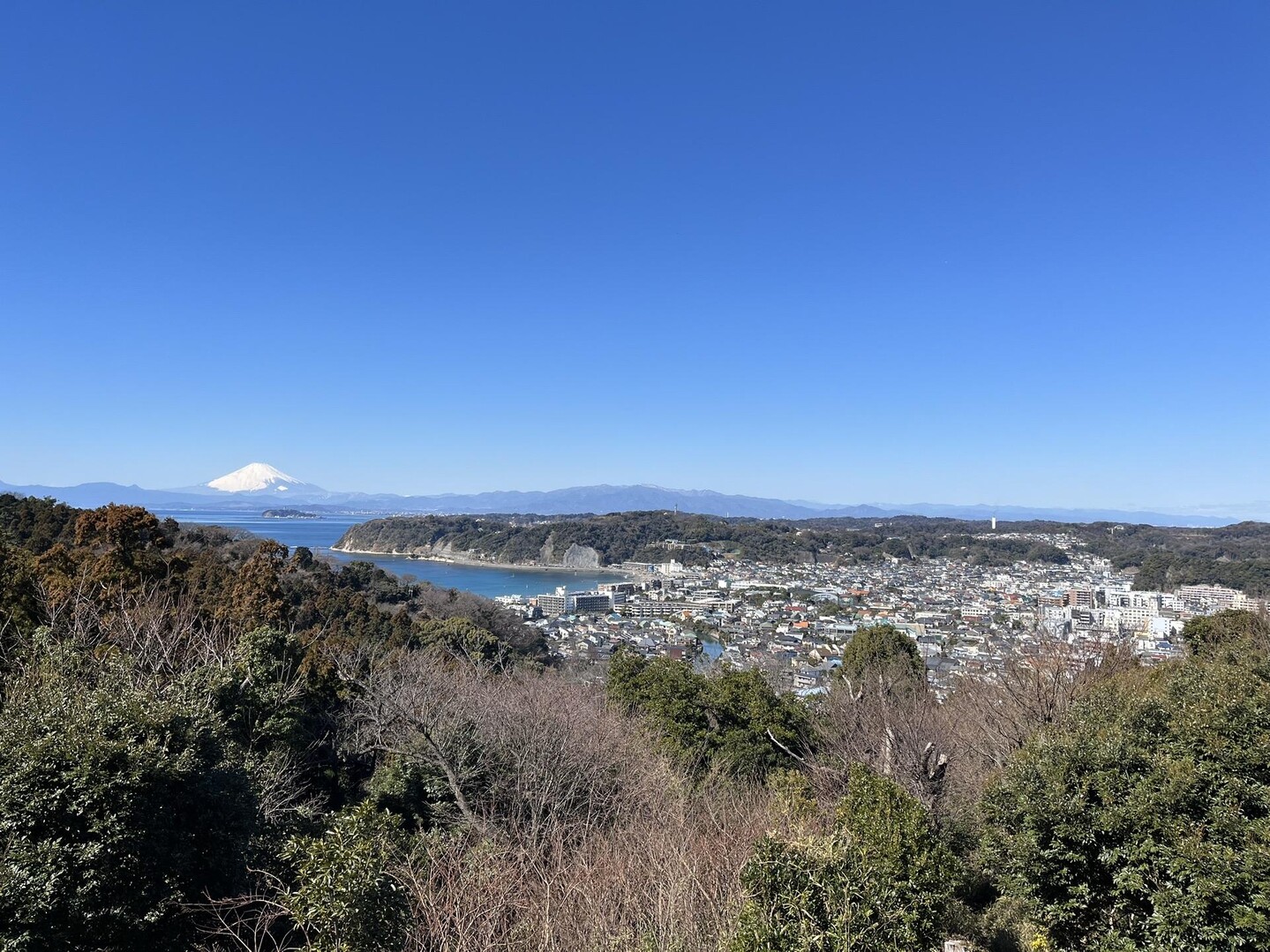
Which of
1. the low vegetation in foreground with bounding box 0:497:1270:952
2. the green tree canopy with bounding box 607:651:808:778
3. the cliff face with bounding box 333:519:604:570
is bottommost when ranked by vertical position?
the cliff face with bounding box 333:519:604:570

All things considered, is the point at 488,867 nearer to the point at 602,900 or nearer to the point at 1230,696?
the point at 602,900

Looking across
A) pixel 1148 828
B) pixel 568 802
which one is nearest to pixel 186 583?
pixel 568 802

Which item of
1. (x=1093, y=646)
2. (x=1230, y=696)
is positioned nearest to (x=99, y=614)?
(x=1230, y=696)

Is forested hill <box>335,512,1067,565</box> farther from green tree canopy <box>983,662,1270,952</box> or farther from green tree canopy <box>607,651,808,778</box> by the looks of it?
green tree canopy <box>983,662,1270,952</box>

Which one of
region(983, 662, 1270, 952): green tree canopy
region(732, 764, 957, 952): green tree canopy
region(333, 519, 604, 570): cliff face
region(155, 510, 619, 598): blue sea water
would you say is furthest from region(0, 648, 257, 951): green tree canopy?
region(333, 519, 604, 570): cliff face

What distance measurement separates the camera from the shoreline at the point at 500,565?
65438 millimetres

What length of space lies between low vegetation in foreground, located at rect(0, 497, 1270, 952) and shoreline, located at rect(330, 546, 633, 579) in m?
51.2

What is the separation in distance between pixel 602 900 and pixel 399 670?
846 cm

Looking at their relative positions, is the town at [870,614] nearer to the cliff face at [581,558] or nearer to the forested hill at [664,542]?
the forested hill at [664,542]

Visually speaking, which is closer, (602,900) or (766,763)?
(602,900)

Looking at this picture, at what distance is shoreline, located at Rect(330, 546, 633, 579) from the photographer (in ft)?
215

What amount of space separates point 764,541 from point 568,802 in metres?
66.0

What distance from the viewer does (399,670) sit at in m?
12.3

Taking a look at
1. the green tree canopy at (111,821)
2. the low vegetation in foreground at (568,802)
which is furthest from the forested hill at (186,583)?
the green tree canopy at (111,821)
